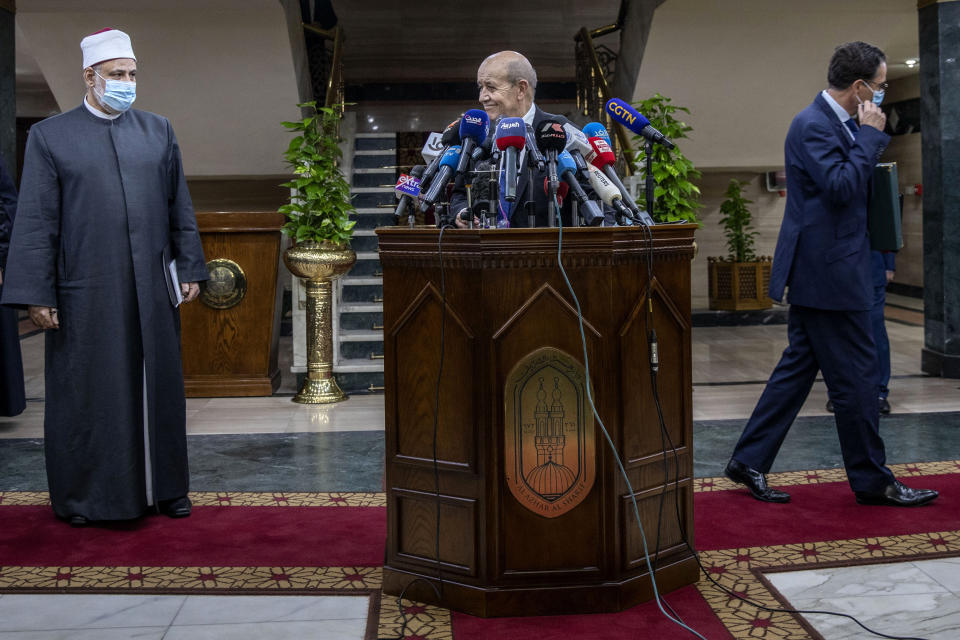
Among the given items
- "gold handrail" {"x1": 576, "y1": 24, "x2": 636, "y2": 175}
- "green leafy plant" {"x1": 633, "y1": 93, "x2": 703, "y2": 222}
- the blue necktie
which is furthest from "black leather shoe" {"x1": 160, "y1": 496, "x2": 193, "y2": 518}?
"gold handrail" {"x1": 576, "y1": 24, "x2": 636, "y2": 175}

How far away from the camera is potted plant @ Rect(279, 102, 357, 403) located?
6312 millimetres

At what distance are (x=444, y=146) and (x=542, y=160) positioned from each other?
47 centimetres

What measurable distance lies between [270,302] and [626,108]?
4169 mm

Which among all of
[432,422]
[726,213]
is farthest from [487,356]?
[726,213]

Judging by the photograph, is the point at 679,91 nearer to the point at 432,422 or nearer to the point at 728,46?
the point at 728,46

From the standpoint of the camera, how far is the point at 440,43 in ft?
42.2

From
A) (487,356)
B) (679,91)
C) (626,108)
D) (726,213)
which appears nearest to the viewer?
(487,356)

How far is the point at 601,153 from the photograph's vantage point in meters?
2.99

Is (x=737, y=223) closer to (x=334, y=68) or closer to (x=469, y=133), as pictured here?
(x=334, y=68)

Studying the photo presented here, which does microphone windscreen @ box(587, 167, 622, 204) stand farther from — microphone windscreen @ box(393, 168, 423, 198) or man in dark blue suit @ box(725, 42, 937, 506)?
man in dark blue suit @ box(725, 42, 937, 506)

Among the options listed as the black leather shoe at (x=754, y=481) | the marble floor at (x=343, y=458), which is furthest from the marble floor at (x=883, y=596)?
the black leather shoe at (x=754, y=481)

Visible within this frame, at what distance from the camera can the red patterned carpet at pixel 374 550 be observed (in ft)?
8.98

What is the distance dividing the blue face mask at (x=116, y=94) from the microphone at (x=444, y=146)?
1397mm

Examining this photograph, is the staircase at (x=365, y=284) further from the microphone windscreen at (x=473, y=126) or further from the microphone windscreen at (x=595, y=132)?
the microphone windscreen at (x=473, y=126)
